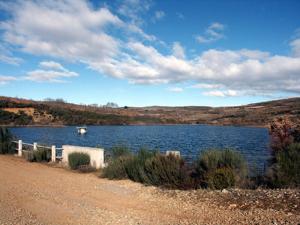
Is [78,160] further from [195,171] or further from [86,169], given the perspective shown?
[195,171]

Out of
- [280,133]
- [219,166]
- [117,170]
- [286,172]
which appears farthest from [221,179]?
[280,133]

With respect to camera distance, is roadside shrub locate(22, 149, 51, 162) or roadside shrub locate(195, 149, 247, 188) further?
roadside shrub locate(22, 149, 51, 162)

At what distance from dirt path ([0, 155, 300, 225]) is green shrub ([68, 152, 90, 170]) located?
454 cm

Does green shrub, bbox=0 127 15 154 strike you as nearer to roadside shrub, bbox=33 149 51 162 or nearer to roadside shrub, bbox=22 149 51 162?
roadside shrub, bbox=22 149 51 162

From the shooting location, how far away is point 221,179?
10.8 m

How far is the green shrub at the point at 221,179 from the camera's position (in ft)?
35.1

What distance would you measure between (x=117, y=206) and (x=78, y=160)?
8.58 metres

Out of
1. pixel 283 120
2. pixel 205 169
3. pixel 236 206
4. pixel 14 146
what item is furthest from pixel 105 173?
pixel 14 146

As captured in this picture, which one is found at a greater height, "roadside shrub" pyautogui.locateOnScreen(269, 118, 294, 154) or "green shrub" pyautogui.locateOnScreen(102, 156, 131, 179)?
"roadside shrub" pyautogui.locateOnScreen(269, 118, 294, 154)

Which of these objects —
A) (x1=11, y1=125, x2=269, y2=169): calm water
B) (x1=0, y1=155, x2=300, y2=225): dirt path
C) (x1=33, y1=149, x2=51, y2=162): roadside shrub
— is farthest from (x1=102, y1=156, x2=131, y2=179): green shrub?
(x1=33, y1=149, x2=51, y2=162): roadside shrub

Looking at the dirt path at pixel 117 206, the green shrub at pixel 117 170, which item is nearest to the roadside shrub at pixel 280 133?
the green shrub at pixel 117 170

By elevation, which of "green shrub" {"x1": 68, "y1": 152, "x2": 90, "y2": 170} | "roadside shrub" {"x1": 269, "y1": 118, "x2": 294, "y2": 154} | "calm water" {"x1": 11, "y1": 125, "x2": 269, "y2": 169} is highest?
"roadside shrub" {"x1": 269, "y1": 118, "x2": 294, "y2": 154}

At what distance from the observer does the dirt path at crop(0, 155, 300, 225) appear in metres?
7.83

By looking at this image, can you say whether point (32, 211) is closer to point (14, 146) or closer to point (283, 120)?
point (283, 120)
